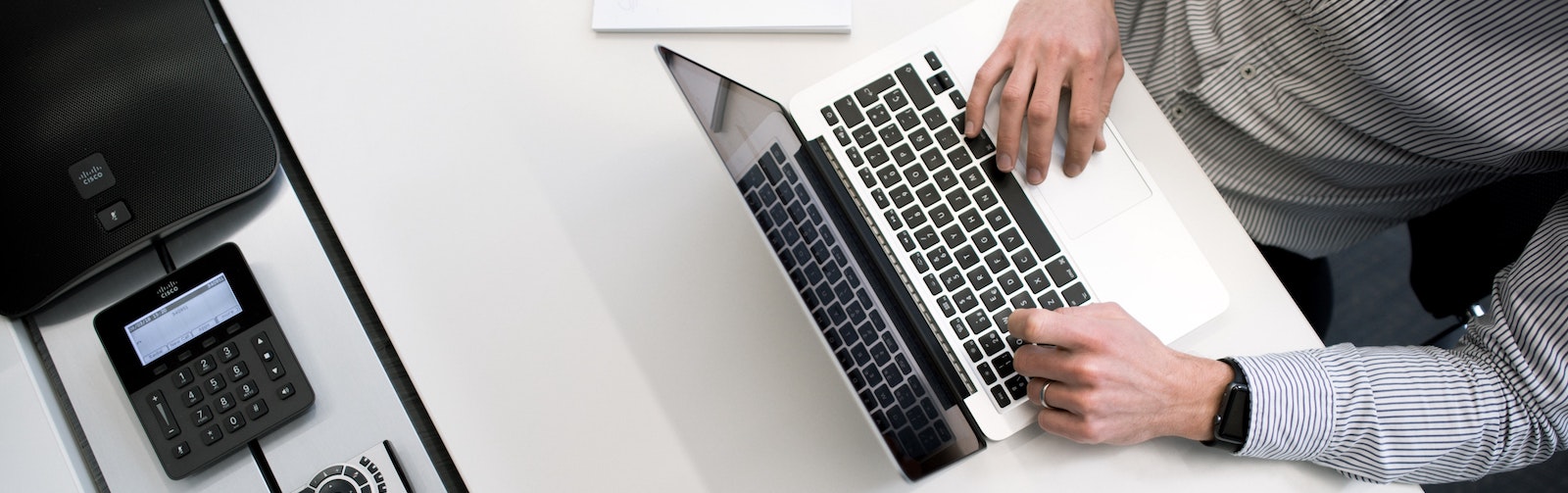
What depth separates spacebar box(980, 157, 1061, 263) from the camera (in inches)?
28.4

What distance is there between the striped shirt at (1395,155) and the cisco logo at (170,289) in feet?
2.86

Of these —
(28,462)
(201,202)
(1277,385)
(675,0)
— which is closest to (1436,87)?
(1277,385)

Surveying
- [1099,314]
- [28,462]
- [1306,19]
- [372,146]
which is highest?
[372,146]

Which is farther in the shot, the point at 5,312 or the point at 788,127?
the point at 5,312

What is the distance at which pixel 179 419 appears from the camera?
30.1 inches

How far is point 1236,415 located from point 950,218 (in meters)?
0.26

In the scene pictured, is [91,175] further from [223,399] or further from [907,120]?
[907,120]

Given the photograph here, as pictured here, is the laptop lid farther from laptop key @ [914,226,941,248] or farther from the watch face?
the watch face

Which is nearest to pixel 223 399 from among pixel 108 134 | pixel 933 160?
pixel 108 134

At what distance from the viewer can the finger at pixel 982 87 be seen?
2.43 ft

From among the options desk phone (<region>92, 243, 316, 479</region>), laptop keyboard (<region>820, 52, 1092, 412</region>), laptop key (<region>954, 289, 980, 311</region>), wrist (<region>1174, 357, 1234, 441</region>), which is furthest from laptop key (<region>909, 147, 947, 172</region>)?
desk phone (<region>92, 243, 316, 479</region>)

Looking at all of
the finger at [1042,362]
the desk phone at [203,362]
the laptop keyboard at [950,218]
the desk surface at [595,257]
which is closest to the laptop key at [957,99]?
the laptop keyboard at [950,218]

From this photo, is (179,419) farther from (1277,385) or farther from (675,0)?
(1277,385)

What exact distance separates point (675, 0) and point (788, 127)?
25 cm
